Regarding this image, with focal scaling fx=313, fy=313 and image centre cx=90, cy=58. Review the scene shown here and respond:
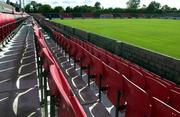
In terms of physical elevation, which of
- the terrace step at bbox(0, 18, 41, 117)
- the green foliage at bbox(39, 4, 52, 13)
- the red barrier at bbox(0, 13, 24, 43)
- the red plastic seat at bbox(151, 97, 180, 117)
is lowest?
the green foliage at bbox(39, 4, 52, 13)

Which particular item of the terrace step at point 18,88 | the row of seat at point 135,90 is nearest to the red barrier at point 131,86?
the row of seat at point 135,90

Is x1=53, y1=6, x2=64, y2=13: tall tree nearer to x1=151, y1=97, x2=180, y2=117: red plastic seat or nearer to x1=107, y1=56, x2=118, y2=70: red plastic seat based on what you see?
x1=107, y1=56, x2=118, y2=70: red plastic seat

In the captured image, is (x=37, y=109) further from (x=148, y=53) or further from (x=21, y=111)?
(x=148, y=53)

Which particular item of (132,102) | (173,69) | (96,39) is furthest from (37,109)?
(96,39)

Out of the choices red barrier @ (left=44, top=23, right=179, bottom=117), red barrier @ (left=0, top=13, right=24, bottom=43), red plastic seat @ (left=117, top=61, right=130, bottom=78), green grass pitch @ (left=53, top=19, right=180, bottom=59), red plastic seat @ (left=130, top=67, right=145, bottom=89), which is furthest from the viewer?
red barrier @ (left=0, top=13, right=24, bottom=43)

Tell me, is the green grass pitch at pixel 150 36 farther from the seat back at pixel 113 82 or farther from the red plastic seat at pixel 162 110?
the red plastic seat at pixel 162 110

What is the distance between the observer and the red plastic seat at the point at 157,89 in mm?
3901

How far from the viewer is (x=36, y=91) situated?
6.35 metres

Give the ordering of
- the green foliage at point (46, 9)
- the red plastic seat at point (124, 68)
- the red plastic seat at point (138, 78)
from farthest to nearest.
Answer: the green foliage at point (46, 9) → the red plastic seat at point (124, 68) → the red plastic seat at point (138, 78)

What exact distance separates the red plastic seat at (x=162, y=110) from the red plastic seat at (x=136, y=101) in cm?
13

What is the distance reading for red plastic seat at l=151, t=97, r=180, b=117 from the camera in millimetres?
2662

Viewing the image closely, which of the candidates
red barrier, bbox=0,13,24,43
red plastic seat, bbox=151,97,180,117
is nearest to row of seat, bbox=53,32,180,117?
red plastic seat, bbox=151,97,180,117

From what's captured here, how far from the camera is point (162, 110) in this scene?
2.79 metres

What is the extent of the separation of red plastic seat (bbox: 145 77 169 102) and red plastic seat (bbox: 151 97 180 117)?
0.89m
